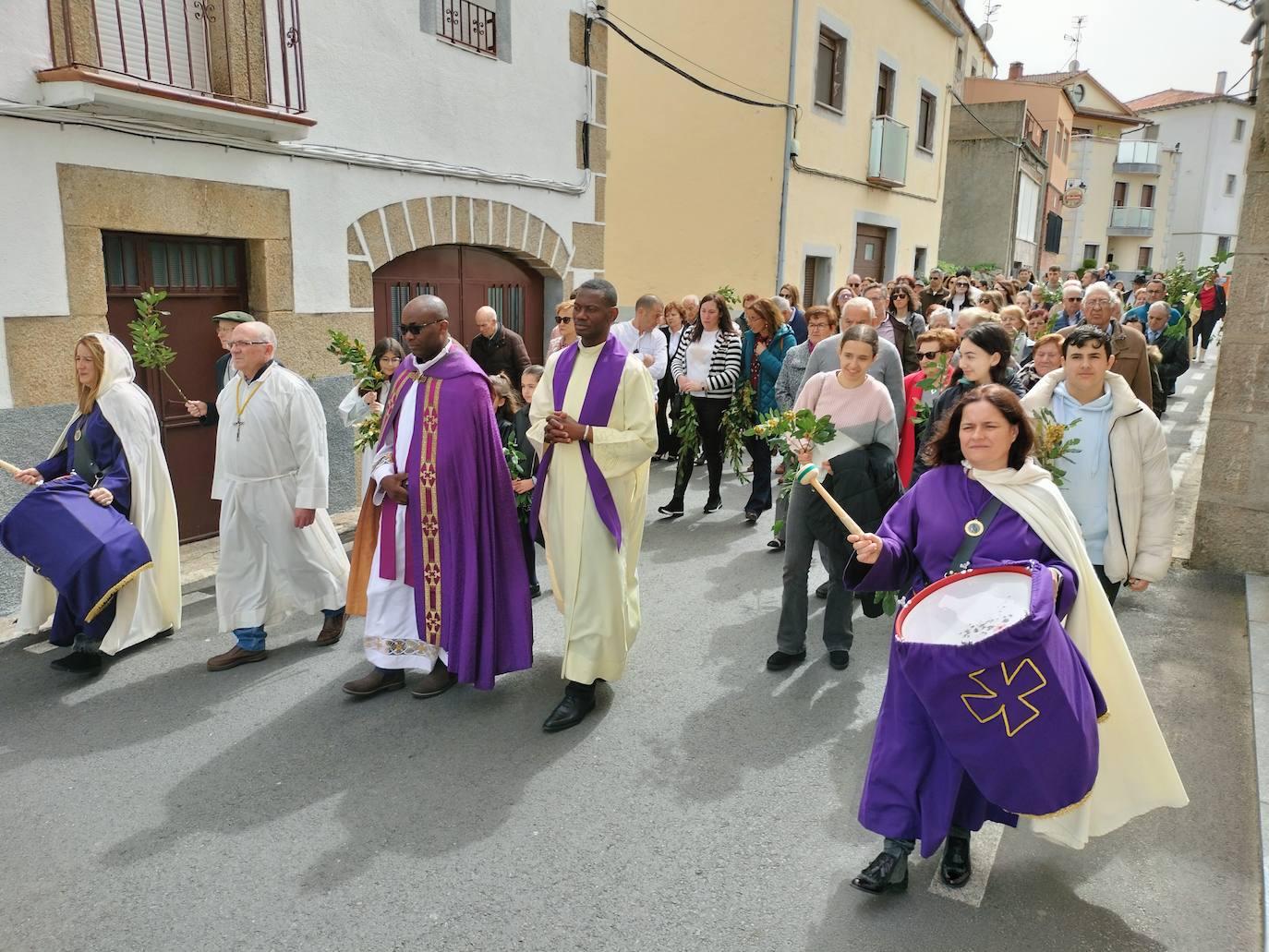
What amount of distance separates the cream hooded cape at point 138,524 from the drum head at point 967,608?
3.98 m

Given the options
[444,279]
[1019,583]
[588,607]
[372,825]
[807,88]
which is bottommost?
[372,825]

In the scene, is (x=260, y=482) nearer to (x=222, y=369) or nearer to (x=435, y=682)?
(x=435, y=682)

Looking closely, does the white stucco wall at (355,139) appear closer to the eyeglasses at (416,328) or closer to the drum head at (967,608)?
the eyeglasses at (416,328)

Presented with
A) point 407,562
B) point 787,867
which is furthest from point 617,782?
point 407,562

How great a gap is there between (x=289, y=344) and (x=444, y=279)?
6.58 ft

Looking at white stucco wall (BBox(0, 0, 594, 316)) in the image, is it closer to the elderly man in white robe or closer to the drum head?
the elderly man in white robe

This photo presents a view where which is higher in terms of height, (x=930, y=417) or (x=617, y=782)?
(x=930, y=417)

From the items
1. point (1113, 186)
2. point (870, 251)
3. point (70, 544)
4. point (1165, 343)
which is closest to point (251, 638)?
point (70, 544)

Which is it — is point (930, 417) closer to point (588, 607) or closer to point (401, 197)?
point (588, 607)

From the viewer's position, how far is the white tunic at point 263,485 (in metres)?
5.08

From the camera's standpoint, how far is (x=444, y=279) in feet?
30.0

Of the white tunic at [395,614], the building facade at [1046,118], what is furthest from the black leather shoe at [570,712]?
the building facade at [1046,118]

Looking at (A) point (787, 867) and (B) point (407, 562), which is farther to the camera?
(B) point (407, 562)

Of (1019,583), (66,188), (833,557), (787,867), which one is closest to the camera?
(1019,583)
